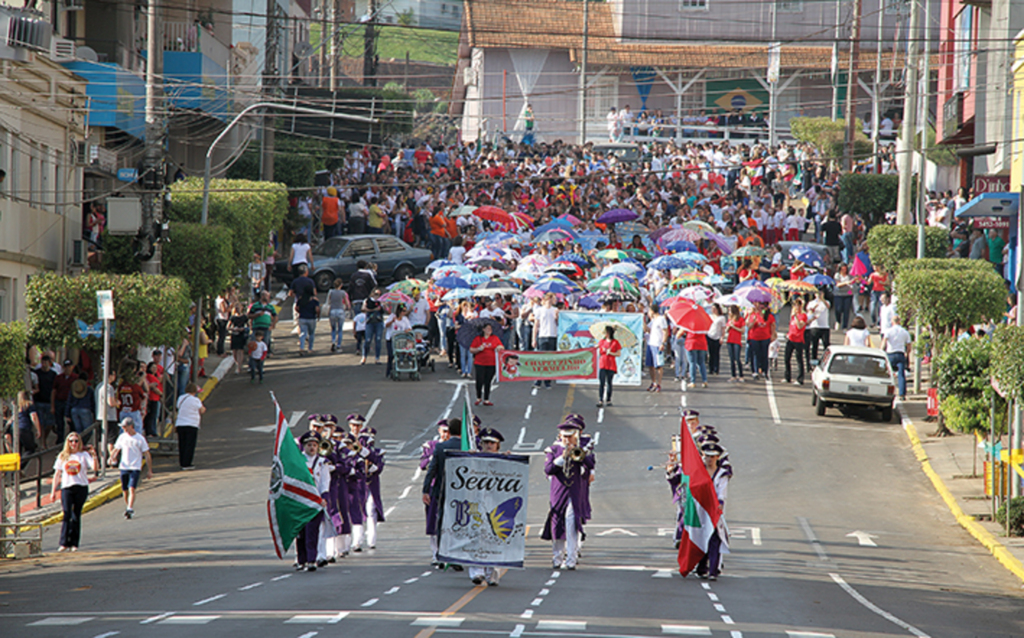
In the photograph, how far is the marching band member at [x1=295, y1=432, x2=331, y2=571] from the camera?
14867mm

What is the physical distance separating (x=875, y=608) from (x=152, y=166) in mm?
16156

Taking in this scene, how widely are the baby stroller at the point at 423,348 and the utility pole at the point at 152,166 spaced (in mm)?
6417

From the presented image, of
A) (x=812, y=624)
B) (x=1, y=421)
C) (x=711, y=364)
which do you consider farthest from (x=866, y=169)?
(x=812, y=624)

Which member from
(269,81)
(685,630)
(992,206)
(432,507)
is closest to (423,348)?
(992,206)

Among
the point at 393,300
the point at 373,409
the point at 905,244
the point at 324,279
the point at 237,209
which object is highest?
the point at 237,209

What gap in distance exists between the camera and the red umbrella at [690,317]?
2831 centimetres

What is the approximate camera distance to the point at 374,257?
130 feet

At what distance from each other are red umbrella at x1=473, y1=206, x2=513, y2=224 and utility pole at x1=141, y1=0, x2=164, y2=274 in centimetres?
1686

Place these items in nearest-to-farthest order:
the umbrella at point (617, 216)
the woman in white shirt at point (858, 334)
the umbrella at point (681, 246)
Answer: the woman in white shirt at point (858, 334) → the umbrella at point (681, 246) → the umbrella at point (617, 216)

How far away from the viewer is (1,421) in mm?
19938

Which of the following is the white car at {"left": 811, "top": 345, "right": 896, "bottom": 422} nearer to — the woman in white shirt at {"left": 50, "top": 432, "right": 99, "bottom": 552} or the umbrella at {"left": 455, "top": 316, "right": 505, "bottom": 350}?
the umbrella at {"left": 455, "top": 316, "right": 505, "bottom": 350}

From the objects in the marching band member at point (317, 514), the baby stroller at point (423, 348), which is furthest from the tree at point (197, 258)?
the marching band member at point (317, 514)

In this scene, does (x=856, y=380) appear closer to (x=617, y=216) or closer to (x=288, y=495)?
(x=288, y=495)

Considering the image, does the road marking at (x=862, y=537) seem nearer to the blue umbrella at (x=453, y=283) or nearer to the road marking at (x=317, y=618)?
the road marking at (x=317, y=618)
